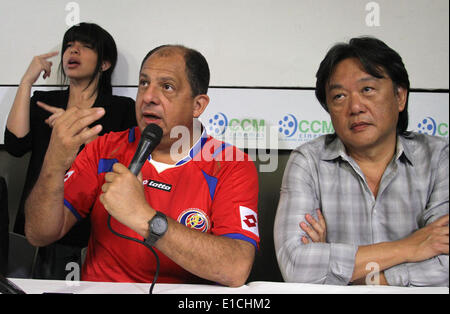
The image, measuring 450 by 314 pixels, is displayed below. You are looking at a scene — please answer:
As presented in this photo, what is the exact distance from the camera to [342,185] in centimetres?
119

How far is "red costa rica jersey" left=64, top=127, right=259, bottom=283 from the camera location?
994 mm

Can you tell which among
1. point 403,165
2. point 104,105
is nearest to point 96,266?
point 104,105

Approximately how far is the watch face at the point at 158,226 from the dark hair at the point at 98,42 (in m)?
0.83

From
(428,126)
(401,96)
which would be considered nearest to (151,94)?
(401,96)

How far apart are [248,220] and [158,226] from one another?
0.80ft

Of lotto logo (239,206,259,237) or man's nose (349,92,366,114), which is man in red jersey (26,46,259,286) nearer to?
lotto logo (239,206,259,237)

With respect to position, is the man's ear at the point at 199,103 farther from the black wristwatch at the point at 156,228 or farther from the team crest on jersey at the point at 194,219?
the black wristwatch at the point at 156,228

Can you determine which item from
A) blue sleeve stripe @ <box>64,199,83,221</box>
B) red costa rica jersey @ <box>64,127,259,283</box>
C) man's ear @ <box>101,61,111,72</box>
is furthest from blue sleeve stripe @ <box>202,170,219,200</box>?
man's ear @ <box>101,61,111,72</box>

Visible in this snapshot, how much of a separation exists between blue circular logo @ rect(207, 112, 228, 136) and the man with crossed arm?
0.47 metres

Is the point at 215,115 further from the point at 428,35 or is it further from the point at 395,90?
the point at 428,35

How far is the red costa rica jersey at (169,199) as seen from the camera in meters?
0.99

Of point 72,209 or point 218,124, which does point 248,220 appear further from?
point 218,124

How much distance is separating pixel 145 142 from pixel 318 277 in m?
0.54

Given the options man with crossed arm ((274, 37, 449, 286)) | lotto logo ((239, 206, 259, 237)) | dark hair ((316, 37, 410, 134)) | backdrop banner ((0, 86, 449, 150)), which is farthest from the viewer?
backdrop banner ((0, 86, 449, 150))
